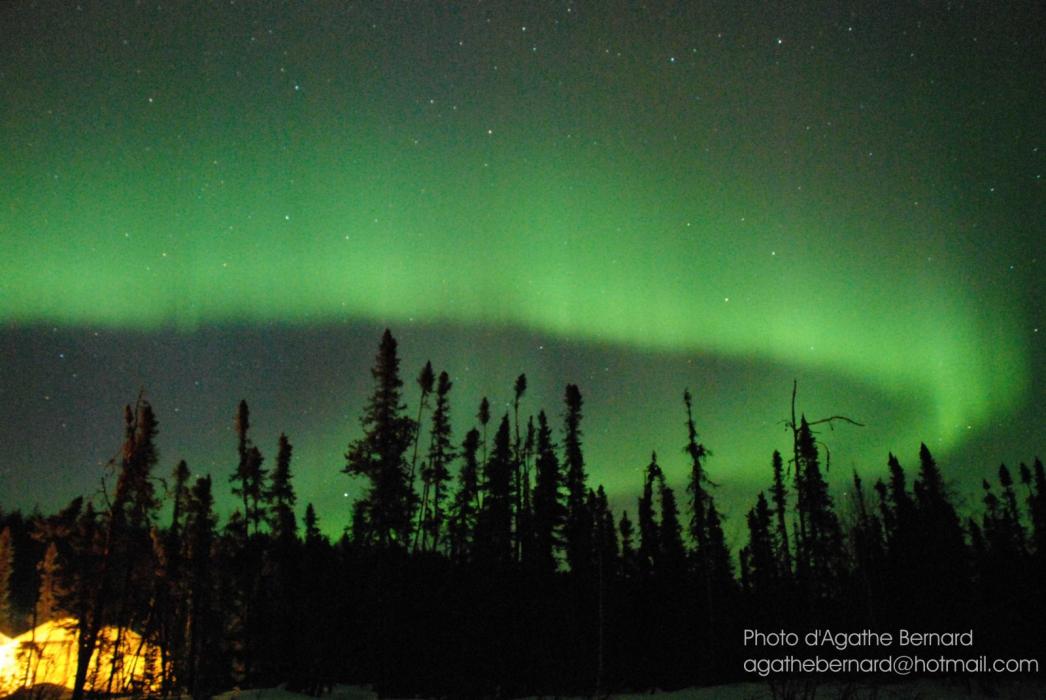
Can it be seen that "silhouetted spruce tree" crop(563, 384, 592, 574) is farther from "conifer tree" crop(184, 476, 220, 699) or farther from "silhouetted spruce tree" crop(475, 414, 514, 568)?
"conifer tree" crop(184, 476, 220, 699)

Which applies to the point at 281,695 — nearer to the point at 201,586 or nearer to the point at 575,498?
the point at 201,586

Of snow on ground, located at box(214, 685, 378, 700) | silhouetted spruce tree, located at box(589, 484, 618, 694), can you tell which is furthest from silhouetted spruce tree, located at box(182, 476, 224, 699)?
silhouetted spruce tree, located at box(589, 484, 618, 694)

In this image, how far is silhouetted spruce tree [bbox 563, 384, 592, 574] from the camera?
1586 inches

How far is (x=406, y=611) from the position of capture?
33500 mm

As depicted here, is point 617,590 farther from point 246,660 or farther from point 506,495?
point 246,660

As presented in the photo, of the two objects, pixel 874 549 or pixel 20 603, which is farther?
pixel 20 603

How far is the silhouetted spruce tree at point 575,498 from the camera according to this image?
4028 centimetres

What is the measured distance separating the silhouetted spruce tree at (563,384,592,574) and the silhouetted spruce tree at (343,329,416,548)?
1323 cm

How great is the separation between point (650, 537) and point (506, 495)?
37.6 feet

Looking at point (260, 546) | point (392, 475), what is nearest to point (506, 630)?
point (392, 475)

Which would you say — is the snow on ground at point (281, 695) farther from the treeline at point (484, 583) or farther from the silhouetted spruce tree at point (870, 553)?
the silhouetted spruce tree at point (870, 553)

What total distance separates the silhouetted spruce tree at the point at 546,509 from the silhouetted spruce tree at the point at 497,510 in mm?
1721

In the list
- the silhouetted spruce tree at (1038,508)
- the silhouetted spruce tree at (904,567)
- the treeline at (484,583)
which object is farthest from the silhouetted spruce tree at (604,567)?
the silhouetted spruce tree at (1038,508)

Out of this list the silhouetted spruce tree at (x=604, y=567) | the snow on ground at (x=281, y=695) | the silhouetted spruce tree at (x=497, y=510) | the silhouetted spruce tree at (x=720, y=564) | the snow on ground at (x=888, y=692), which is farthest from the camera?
the silhouetted spruce tree at (x=720, y=564)
